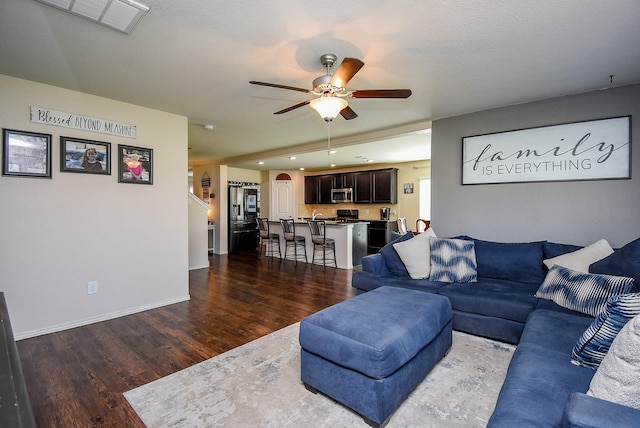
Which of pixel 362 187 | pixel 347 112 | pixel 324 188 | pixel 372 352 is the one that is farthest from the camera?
pixel 324 188

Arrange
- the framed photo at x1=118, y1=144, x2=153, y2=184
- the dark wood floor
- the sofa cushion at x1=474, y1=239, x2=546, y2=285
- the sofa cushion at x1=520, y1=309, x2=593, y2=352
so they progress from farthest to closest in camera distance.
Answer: the framed photo at x1=118, y1=144, x2=153, y2=184 → the sofa cushion at x1=474, y1=239, x2=546, y2=285 → the dark wood floor → the sofa cushion at x1=520, y1=309, x2=593, y2=352

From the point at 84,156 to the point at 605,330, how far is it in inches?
174

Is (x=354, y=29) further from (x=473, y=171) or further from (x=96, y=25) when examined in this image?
(x=473, y=171)

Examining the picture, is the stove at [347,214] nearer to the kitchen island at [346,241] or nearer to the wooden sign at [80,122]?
the kitchen island at [346,241]

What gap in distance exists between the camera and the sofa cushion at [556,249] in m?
3.04

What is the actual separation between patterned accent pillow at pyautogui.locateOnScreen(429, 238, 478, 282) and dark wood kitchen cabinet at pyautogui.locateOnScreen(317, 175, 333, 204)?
233 inches

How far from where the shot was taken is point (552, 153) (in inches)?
133

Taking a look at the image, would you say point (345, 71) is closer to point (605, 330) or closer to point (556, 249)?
point (605, 330)

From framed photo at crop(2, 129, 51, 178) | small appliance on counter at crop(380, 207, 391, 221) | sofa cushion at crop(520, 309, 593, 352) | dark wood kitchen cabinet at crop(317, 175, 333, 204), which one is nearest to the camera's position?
sofa cushion at crop(520, 309, 593, 352)

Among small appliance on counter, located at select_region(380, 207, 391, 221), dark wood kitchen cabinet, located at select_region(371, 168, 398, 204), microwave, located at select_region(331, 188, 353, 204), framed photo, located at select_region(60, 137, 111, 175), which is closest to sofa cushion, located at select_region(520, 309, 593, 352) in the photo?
framed photo, located at select_region(60, 137, 111, 175)

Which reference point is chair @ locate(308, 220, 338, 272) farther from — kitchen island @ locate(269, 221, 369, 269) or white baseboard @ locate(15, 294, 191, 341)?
white baseboard @ locate(15, 294, 191, 341)

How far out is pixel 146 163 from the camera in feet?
12.2

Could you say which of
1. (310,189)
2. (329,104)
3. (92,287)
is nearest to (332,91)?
(329,104)

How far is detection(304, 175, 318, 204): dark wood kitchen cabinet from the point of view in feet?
31.5
